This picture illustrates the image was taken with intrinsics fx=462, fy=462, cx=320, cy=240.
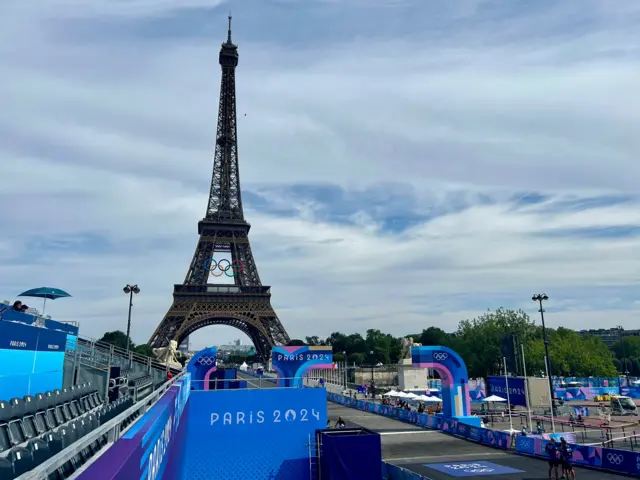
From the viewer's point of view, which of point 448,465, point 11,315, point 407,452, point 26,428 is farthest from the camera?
point 407,452

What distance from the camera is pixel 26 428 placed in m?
7.39

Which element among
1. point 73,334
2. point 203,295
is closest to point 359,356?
point 203,295

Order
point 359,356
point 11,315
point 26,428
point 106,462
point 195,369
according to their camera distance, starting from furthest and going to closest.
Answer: point 359,356 → point 195,369 → point 11,315 → point 26,428 → point 106,462

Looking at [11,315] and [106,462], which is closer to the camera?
[106,462]

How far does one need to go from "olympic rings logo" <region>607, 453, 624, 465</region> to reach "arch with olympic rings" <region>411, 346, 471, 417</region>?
1101 centimetres

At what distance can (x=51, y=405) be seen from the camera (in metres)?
9.63

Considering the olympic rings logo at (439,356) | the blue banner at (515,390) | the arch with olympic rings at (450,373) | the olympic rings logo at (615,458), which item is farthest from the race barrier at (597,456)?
the blue banner at (515,390)

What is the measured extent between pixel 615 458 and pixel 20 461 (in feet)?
74.8

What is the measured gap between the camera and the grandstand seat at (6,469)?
3.76 metres

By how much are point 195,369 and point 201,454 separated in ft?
30.7

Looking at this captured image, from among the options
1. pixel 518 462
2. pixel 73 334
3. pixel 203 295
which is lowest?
pixel 518 462

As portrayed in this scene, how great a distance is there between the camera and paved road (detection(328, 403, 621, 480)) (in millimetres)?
19359

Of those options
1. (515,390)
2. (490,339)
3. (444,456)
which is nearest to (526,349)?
(490,339)

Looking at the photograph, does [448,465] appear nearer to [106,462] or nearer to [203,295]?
[106,462]
